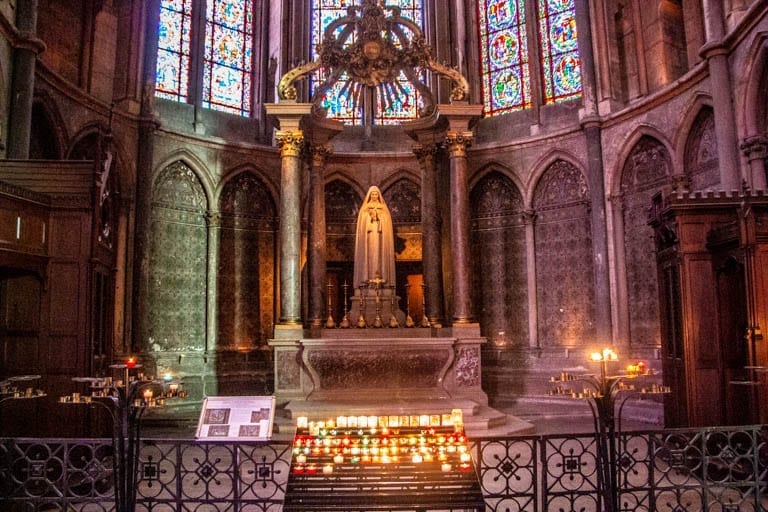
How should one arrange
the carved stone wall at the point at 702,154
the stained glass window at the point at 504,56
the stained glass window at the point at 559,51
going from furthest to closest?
the stained glass window at the point at 504,56, the stained glass window at the point at 559,51, the carved stone wall at the point at 702,154

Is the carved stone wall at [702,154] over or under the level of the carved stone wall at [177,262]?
over

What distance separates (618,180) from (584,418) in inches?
215

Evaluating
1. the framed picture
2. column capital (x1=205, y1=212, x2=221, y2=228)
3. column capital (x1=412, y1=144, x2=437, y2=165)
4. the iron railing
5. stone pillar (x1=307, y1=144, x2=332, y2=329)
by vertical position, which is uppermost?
column capital (x1=412, y1=144, x2=437, y2=165)

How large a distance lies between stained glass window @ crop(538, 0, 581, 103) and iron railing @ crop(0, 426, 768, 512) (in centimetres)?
968

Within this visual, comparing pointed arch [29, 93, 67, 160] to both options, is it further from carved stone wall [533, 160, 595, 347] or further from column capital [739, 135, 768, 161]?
column capital [739, 135, 768, 161]

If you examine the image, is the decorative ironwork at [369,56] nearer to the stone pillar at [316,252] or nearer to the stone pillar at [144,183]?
the stone pillar at [316,252]

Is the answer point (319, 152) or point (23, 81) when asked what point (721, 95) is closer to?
point (319, 152)

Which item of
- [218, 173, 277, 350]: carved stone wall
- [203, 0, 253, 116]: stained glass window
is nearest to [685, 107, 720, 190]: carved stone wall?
[218, 173, 277, 350]: carved stone wall

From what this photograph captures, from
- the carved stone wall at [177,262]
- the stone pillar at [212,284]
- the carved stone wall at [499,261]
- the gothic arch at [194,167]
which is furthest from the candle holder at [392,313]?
the gothic arch at [194,167]

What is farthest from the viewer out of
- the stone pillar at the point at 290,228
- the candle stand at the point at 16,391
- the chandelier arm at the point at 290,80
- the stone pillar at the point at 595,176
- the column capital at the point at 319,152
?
the stone pillar at the point at 595,176

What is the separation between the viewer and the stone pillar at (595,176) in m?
14.7

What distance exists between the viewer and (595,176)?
49.4ft

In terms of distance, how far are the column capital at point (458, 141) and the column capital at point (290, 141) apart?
10.1 feet

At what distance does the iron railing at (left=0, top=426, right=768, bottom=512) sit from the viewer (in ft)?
18.2
